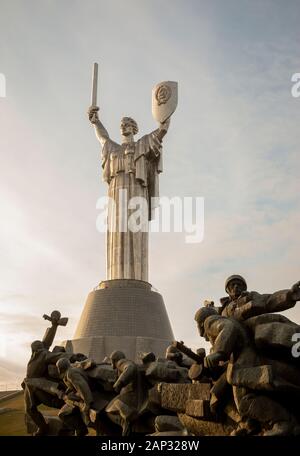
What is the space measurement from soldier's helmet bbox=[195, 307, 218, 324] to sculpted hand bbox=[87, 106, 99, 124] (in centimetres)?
1225

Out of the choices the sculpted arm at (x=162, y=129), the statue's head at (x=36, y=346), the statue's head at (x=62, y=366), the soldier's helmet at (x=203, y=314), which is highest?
the sculpted arm at (x=162, y=129)

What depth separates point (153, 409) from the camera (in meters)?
6.48

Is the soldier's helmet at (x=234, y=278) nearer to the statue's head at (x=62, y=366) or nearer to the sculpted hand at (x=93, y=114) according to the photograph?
the statue's head at (x=62, y=366)

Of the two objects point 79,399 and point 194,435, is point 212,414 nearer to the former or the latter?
point 194,435

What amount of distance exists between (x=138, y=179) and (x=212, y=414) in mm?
10949

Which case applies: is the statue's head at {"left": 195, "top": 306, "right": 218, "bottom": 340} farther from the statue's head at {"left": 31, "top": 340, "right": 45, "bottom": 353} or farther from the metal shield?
the metal shield

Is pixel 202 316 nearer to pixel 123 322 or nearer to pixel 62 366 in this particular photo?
pixel 62 366

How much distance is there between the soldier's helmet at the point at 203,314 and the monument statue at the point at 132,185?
9074 millimetres

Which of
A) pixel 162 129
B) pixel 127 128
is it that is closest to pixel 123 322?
pixel 162 129

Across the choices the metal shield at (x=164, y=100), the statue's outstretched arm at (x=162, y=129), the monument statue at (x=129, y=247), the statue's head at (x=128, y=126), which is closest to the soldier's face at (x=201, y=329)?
the monument statue at (x=129, y=247)

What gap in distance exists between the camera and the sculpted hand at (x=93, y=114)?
16.5 m
